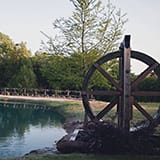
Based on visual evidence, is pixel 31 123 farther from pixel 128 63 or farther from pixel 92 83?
pixel 128 63

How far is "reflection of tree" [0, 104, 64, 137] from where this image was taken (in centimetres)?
1603

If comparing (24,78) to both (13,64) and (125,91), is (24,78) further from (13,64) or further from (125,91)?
(125,91)

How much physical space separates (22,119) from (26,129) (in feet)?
13.3

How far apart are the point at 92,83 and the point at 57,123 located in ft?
18.7

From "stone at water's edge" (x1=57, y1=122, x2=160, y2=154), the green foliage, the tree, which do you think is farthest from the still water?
the tree

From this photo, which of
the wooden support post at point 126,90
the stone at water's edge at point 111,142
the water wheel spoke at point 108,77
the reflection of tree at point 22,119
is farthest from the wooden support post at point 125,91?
the reflection of tree at point 22,119

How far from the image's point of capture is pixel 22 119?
19953 mm

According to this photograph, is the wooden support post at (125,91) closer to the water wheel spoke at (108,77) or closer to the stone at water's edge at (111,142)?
the water wheel spoke at (108,77)

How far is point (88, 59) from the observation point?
2262 cm

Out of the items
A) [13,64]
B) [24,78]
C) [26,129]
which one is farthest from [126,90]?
[13,64]

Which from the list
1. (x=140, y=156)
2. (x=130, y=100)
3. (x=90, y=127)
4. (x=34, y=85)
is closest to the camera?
(x=140, y=156)

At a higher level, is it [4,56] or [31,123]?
[4,56]

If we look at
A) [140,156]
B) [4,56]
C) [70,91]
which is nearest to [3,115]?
[70,91]

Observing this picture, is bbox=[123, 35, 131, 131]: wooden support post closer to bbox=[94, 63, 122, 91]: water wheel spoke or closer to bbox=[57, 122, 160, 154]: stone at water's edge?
bbox=[94, 63, 122, 91]: water wheel spoke
